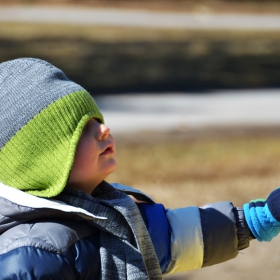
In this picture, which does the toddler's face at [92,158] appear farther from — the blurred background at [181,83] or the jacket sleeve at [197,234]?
the blurred background at [181,83]

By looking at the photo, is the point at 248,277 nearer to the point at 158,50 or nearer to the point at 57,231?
the point at 57,231

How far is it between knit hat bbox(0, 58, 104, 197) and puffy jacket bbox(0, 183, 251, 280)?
2.2 inches

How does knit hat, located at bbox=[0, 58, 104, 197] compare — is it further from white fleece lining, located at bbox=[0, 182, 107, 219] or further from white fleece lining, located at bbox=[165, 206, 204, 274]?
white fleece lining, located at bbox=[165, 206, 204, 274]

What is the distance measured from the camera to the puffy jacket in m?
1.75

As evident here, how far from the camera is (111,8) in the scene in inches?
790

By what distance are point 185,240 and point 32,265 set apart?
0.56m

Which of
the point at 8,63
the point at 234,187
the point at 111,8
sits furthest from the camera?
the point at 111,8

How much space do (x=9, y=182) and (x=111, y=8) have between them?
1855cm

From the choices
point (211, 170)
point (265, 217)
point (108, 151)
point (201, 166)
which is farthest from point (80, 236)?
point (201, 166)

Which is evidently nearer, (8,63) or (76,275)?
(76,275)

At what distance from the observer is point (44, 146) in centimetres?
192

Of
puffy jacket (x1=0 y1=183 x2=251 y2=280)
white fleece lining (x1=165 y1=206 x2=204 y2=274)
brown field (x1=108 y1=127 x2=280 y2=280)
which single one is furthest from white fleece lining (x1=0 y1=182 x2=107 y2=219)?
brown field (x1=108 y1=127 x2=280 y2=280)

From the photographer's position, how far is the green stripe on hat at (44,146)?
1.91 meters

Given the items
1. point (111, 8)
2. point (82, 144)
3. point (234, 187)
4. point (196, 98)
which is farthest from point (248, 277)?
point (111, 8)
